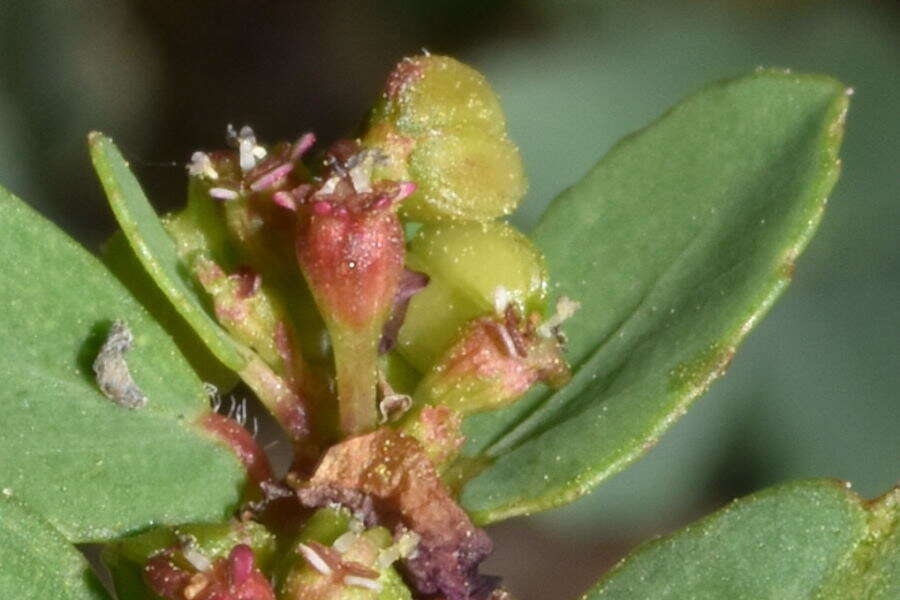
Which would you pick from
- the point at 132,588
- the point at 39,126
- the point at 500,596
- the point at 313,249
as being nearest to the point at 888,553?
the point at 500,596

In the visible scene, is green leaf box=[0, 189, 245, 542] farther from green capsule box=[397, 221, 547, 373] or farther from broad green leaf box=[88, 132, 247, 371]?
green capsule box=[397, 221, 547, 373]

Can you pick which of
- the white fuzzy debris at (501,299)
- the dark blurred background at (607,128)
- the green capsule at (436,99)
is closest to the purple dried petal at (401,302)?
the white fuzzy debris at (501,299)

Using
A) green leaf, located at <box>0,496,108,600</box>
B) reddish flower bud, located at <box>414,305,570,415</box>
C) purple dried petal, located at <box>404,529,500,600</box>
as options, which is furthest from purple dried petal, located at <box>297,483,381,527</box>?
green leaf, located at <box>0,496,108,600</box>

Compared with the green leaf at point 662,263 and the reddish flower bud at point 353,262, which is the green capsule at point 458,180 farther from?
the green leaf at point 662,263

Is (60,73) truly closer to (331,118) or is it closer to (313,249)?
(331,118)

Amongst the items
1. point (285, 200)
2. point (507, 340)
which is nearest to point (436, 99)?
point (285, 200)

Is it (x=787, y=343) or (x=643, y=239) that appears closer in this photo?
(x=643, y=239)
